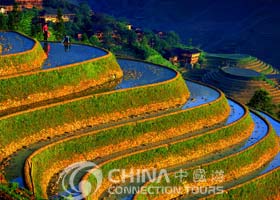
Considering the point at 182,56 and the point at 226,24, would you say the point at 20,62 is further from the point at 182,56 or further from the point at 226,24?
the point at 226,24

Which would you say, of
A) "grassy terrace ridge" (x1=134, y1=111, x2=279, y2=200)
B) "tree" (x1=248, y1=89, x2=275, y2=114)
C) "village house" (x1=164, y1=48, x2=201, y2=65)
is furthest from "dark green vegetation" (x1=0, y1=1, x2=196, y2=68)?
"grassy terrace ridge" (x1=134, y1=111, x2=279, y2=200)

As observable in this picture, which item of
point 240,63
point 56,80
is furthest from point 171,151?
point 240,63

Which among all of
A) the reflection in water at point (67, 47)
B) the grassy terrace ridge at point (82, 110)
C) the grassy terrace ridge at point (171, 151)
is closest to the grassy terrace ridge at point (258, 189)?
the grassy terrace ridge at point (171, 151)

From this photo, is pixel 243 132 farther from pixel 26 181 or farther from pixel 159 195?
pixel 26 181

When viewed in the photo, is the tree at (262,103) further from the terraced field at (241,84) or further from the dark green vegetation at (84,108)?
the terraced field at (241,84)

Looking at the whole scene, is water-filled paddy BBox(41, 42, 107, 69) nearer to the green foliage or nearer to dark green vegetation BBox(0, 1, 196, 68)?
the green foliage
